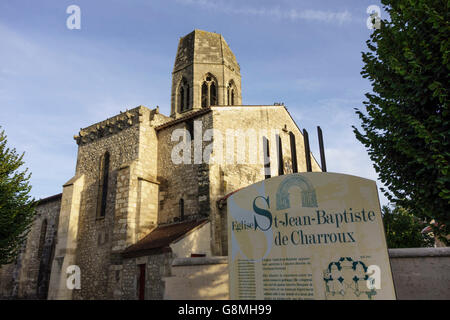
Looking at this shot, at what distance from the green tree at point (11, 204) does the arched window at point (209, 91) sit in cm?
1198

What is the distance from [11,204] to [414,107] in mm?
13176

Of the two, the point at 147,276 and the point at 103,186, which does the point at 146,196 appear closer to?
the point at 103,186

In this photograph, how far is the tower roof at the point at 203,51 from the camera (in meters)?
21.6

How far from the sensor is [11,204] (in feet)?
36.5

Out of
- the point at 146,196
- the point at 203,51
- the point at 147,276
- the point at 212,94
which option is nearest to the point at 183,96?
the point at 212,94

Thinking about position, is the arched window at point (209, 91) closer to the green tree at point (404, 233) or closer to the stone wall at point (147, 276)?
the stone wall at point (147, 276)

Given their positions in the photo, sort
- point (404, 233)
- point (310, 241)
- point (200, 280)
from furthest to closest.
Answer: point (404, 233), point (200, 280), point (310, 241)

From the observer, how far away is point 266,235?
4.92 metres

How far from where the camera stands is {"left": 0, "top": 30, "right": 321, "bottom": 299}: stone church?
11.6 m

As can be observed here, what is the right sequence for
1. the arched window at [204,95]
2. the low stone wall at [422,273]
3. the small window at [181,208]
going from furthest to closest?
the arched window at [204,95] → the small window at [181,208] → the low stone wall at [422,273]

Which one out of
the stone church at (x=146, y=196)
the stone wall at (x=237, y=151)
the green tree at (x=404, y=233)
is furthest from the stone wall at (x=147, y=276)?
the green tree at (x=404, y=233)

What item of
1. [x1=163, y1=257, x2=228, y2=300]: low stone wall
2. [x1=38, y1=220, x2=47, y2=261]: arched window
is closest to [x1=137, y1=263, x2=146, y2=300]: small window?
[x1=163, y1=257, x2=228, y2=300]: low stone wall
